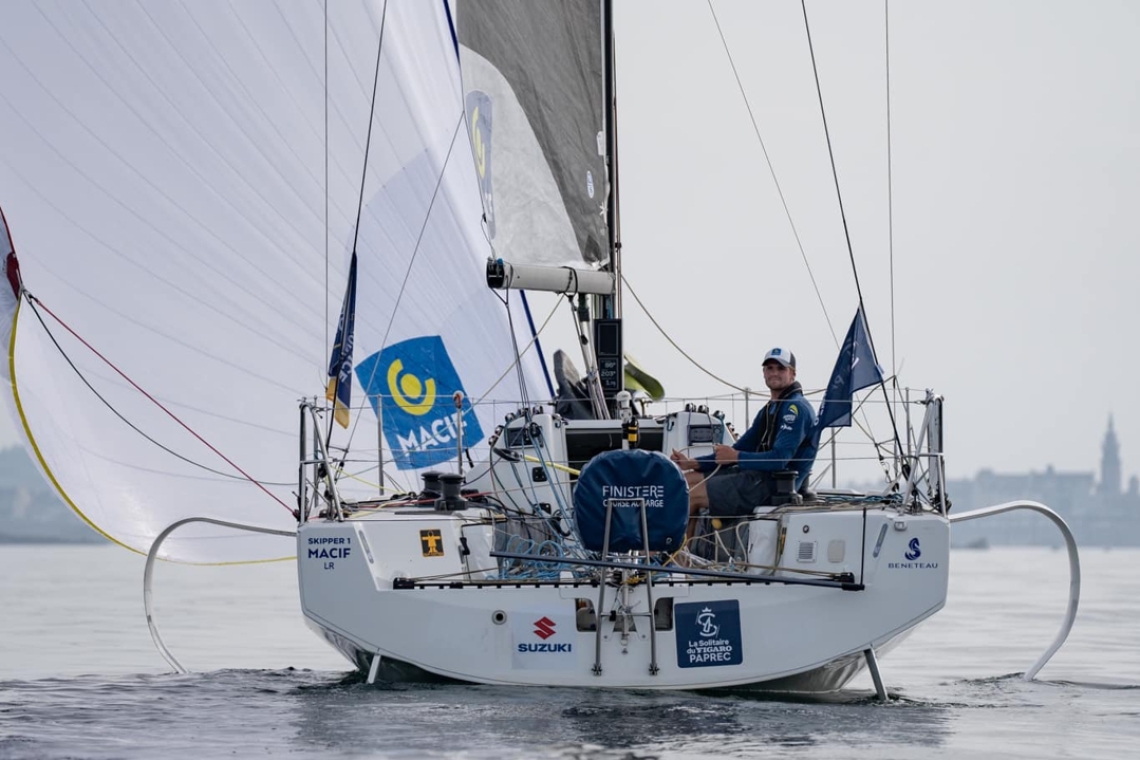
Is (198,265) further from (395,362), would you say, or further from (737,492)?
(737,492)

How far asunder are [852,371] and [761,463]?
2.31ft

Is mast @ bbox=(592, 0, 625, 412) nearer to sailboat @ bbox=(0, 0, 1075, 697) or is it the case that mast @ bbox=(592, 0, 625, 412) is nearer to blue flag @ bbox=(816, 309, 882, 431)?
sailboat @ bbox=(0, 0, 1075, 697)

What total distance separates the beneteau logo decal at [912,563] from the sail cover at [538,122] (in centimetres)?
324

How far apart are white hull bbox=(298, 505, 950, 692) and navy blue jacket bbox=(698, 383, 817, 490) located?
0.70 m

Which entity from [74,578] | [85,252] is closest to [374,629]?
[85,252]

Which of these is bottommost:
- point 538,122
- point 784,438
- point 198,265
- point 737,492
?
point 737,492

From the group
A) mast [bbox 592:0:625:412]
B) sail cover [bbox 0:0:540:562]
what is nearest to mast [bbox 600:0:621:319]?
mast [bbox 592:0:625:412]

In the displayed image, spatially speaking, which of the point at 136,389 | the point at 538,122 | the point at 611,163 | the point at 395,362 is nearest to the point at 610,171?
the point at 611,163

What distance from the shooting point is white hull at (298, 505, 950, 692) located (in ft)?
20.5

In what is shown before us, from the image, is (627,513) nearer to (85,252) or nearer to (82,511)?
(82,511)

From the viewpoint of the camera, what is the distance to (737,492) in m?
7.37

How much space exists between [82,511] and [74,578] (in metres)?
14.5

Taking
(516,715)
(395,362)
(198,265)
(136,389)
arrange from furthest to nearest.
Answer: (395,362) < (198,265) < (136,389) < (516,715)

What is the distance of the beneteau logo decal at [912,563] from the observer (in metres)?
6.41
